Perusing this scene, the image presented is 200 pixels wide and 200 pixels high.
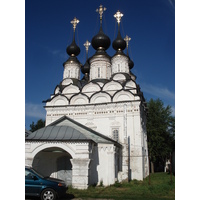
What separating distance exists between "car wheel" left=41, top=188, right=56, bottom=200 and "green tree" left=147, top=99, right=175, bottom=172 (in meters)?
15.5

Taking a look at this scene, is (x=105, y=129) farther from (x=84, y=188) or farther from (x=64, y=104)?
(x=84, y=188)

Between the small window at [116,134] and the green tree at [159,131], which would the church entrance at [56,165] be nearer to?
the small window at [116,134]

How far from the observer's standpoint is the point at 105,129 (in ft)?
50.3

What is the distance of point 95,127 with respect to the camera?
15.6 metres

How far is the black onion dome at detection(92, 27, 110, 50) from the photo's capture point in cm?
1883

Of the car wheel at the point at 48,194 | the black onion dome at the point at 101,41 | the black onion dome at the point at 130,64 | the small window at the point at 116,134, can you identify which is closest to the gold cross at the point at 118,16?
the black onion dome at the point at 101,41

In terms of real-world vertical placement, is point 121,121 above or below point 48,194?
above

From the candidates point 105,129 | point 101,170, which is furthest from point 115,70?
point 101,170

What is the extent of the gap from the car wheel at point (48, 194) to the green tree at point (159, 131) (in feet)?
50.7

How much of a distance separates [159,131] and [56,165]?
12851mm

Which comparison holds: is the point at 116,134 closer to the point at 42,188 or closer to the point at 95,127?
the point at 95,127

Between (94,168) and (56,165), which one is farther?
(56,165)

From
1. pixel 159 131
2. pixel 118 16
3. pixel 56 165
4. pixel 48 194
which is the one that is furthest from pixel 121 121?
pixel 118 16

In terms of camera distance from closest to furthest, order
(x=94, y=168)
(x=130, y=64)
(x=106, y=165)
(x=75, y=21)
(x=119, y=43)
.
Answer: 1. (x=94, y=168)
2. (x=106, y=165)
3. (x=119, y=43)
4. (x=75, y=21)
5. (x=130, y=64)
